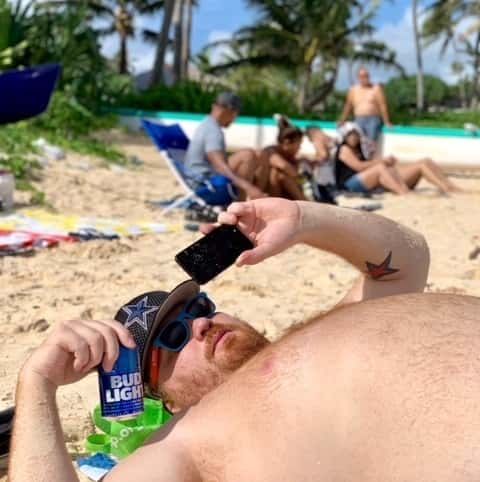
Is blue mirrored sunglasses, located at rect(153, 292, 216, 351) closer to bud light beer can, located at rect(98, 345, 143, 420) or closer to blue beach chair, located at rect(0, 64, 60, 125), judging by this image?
bud light beer can, located at rect(98, 345, 143, 420)

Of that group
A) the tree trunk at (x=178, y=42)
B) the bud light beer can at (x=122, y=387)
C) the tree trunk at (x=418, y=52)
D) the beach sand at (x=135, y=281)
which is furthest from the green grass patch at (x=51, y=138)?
the tree trunk at (x=418, y=52)

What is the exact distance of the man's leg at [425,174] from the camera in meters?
8.62

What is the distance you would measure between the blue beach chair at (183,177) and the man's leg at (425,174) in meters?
2.99

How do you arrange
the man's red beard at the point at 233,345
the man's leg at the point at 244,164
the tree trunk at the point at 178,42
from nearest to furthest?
the man's red beard at the point at 233,345
the man's leg at the point at 244,164
the tree trunk at the point at 178,42

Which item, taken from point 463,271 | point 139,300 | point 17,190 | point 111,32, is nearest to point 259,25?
point 111,32

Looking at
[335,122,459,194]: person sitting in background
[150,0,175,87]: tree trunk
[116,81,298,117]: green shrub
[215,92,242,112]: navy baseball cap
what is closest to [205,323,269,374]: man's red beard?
[215,92,242,112]: navy baseball cap

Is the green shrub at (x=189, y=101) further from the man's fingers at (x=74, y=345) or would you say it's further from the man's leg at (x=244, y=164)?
the man's fingers at (x=74, y=345)

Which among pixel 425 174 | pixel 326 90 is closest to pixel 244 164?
pixel 425 174

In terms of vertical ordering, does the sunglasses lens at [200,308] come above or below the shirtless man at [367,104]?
below

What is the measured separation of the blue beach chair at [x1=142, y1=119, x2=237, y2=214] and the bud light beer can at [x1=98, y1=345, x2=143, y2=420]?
4.57 m

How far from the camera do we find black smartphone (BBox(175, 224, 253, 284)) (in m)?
1.70

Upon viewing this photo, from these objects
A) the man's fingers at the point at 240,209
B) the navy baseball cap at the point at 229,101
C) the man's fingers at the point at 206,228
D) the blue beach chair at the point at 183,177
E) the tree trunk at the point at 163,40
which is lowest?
the blue beach chair at the point at 183,177

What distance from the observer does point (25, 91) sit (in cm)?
891

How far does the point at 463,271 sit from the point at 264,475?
3.46 m
